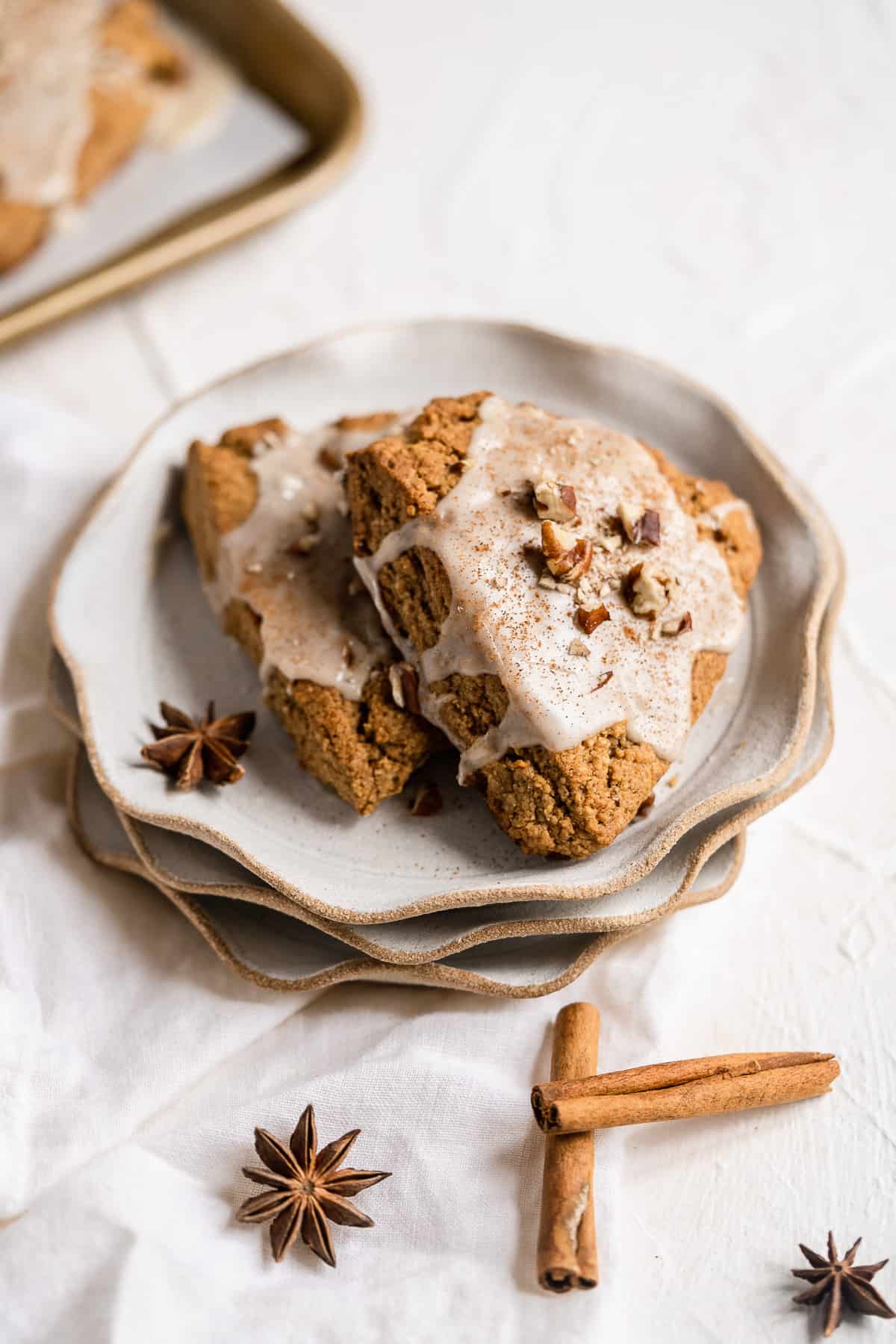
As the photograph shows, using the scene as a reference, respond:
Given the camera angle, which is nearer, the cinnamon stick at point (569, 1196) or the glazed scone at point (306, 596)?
the cinnamon stick at point (569, 1196)

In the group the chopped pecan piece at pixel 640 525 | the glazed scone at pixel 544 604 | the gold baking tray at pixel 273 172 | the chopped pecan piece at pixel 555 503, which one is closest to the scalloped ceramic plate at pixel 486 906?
the glazed scone at pixel 544 604

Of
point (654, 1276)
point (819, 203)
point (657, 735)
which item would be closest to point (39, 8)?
point (819, 203)

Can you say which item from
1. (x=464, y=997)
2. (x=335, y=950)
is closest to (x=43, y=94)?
(x=335, y=950)

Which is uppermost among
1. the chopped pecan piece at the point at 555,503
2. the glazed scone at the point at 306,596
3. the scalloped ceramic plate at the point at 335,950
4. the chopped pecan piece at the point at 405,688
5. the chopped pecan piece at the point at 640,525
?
the chopped pecan piece at the point at 640,525

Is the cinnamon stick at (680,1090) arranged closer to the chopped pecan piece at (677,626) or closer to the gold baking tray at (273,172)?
the chopped pecan piece at (677,626)

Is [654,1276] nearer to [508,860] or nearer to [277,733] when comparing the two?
[508,860]

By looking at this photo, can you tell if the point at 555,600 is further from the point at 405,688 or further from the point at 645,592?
the point at 405,688

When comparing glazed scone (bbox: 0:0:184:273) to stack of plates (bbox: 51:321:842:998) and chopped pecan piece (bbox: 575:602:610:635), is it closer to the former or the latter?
stack of plates (bbox: 51:321:842:998)
